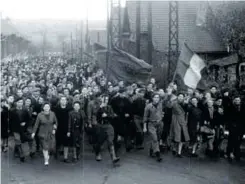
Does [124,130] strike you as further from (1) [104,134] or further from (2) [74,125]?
(2) [74,125]

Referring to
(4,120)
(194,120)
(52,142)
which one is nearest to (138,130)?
(194,120)

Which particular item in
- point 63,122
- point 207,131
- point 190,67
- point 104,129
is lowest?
point 207,131

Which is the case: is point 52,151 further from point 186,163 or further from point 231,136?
point 231,136

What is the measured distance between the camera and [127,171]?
406 inches

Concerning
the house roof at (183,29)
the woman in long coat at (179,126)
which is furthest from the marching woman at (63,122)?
the house roof at (183,29)

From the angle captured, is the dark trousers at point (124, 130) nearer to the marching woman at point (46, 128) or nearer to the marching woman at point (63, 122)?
the marching woman at point (63, 122)

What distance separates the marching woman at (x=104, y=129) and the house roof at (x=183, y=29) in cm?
1824

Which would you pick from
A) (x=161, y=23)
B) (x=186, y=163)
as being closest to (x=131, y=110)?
(x=186, y=163)

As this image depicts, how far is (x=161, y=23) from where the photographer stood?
3019 cm

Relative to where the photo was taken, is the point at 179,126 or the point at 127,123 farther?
the point at 127,123

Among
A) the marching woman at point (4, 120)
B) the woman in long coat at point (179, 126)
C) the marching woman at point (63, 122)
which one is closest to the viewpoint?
the marching woman at point (63, 122)

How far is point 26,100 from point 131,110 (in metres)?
3.08

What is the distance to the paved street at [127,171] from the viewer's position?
962 centimetres

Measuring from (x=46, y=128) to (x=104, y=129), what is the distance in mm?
1501
